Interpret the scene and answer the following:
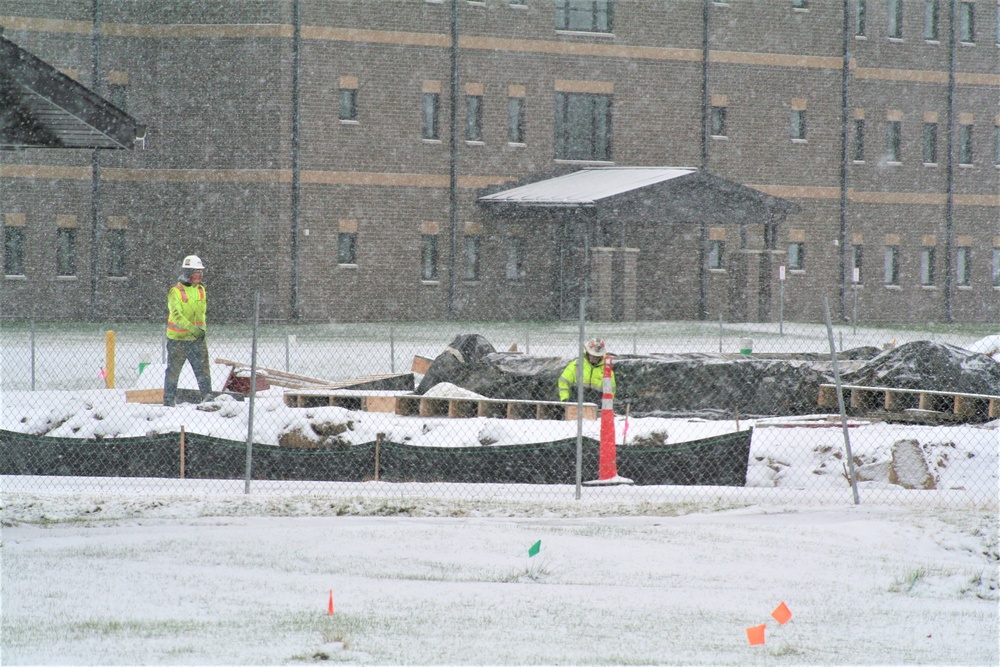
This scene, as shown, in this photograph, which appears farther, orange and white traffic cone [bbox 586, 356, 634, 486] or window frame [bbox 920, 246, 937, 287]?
window frame [bbox 920, 246, 937, 287]

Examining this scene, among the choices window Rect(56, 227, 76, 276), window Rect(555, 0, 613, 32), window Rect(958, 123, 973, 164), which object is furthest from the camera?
window Rect(958, 123, 973, 164)

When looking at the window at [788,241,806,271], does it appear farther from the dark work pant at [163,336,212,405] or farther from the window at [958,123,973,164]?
the dark work pant at [163,336,212,405]

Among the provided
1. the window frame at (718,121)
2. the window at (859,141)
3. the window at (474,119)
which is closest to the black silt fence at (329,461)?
the window at (474,119)

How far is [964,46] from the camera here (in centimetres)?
4153

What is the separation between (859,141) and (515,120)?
11510mm

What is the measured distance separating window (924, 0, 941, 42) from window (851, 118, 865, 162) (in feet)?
12.0

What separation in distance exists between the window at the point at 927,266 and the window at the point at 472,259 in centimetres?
1517

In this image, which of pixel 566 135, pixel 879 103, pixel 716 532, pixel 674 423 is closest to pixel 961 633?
pixel 716 532

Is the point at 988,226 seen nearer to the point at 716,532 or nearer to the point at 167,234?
the point at 167,234

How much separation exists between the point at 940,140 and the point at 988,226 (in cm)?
337

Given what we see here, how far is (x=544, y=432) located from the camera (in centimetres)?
1374

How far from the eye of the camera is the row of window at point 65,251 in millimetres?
34875

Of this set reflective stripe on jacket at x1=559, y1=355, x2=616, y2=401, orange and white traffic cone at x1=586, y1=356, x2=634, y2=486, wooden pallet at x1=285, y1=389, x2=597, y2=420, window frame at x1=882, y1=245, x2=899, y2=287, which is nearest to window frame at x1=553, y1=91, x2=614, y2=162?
window frame at x1=882, y1=245, x2=899, y2=287

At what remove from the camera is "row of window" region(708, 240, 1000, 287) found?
3894cm
